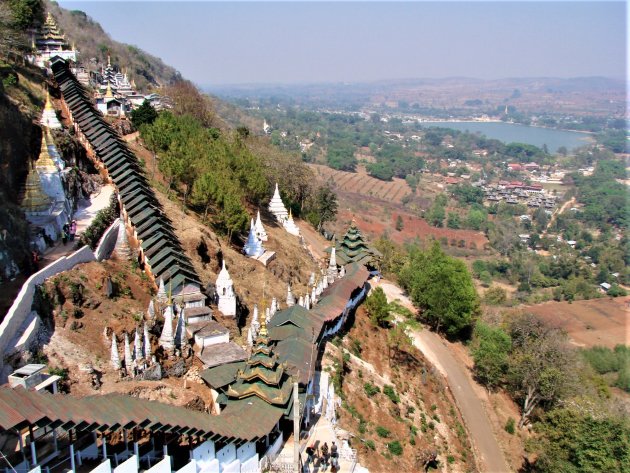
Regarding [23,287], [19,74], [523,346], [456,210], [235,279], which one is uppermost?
[19,74]

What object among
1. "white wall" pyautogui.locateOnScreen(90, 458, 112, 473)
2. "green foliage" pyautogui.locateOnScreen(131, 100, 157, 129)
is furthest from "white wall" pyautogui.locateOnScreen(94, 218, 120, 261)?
"green foliage" pyautogui.locateOnScreen(131, 100, 157, 129)

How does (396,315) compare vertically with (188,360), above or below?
below

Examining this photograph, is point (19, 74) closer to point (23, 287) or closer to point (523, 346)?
point (23, 287)

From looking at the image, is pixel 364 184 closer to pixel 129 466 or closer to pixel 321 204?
pixel 321 204

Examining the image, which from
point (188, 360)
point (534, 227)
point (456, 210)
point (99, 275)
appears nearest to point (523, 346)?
point (188, 360)

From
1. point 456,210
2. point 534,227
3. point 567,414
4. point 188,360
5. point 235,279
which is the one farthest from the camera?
point 456,210

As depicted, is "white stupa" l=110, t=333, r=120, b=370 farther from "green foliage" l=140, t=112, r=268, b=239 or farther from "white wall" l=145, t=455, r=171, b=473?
"green foliage" l=140, t=112, r=268, b=239
